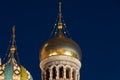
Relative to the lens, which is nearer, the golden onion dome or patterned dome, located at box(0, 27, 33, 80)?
the golden onion dome

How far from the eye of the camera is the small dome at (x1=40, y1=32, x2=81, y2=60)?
43188 millimetres

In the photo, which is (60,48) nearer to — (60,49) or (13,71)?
(60,49)

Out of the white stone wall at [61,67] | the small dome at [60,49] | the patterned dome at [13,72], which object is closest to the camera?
the white stone wall at [61,67]

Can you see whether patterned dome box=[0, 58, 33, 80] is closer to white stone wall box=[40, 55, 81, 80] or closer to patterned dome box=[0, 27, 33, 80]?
patterned dome box=[0, 27, 33, 80]

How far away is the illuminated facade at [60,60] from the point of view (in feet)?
141

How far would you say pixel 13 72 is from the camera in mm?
44750

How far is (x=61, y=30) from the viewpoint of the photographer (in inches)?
1827

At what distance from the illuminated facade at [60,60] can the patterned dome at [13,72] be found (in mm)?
1925

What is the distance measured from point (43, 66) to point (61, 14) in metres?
5.63

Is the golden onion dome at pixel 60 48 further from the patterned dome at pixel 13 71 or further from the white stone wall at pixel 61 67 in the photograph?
the patterned dome at pixel 13 71

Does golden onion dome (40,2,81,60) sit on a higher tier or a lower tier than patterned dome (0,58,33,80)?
higher

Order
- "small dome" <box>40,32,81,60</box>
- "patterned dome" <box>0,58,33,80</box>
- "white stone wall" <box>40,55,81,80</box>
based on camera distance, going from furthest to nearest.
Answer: "patterned dome" <box>0,58,33,80</box> → "small dome" <box>40,32,81,60</box> → "white stone wall" <box>40,55,81,80</box>

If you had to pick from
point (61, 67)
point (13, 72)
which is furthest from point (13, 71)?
point (61, 67)

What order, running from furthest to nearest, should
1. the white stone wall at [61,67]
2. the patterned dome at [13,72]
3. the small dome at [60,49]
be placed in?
1. the patterned dome at [13,72]
2. the small dome at [60,49]
3. the white stone wall at [61,67]
